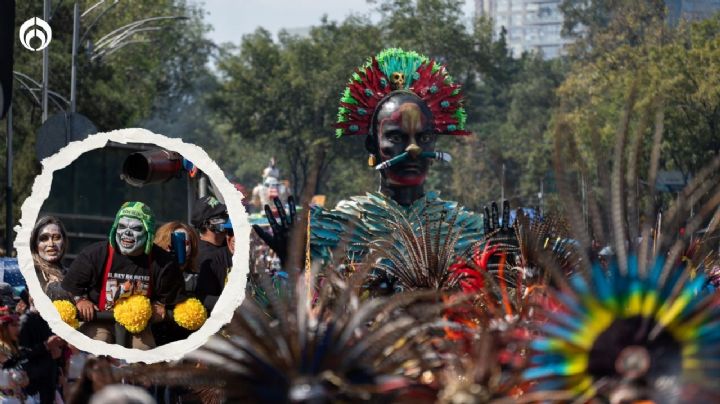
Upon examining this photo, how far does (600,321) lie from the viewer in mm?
5801

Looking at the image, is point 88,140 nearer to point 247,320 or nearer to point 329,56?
point 247,320

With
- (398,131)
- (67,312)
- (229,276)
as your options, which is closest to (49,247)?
(67,312)

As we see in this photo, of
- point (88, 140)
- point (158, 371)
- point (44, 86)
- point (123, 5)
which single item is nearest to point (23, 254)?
point (88, 140)

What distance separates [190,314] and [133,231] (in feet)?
2.18

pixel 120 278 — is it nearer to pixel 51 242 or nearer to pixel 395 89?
pixel 51 242

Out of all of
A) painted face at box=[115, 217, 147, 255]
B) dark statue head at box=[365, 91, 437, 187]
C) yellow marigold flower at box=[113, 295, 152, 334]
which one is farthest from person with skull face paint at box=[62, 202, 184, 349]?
dark statue head at box=[365, 91, 437, 187]

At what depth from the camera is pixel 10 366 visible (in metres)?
11.6

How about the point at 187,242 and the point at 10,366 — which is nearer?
the point at 10,366

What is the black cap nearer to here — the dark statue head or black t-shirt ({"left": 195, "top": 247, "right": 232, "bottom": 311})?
black t-shirt ({"left": 195, "top": 247, "right": 232, "bottom": 311})

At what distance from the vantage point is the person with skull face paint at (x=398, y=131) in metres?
14.4

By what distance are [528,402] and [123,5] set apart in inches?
2034

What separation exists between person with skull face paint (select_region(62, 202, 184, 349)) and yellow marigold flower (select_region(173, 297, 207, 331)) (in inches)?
7.3

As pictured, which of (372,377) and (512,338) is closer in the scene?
(372,377)

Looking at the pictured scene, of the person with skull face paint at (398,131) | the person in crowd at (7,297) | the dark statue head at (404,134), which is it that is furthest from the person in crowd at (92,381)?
the dark statue head at (404,134)
